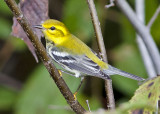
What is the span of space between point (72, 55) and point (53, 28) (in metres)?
0.32

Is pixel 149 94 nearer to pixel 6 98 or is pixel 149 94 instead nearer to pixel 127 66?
pixel 127 66

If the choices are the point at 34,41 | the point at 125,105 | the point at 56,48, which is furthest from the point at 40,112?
the point at 125,105

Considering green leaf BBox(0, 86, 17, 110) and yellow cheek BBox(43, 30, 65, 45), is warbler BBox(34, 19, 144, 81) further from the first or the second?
green leaf BBox(0, 86, 17, 110)

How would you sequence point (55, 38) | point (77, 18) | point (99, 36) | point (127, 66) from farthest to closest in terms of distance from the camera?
point (127, 66)
point (77, 18)
point (55, 38)
point (99, 36)

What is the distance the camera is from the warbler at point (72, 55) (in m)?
2.76

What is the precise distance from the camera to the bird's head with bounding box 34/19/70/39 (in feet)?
9.41

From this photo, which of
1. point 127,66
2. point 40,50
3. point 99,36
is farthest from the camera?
point 127,66

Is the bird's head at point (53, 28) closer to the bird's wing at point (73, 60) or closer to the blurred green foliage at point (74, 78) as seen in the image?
the bird's wing at point (73, 60)

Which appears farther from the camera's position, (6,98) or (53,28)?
(6,98)

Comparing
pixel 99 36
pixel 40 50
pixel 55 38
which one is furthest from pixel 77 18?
pixel 40 50

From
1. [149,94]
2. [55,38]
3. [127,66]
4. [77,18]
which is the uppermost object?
[149,94]

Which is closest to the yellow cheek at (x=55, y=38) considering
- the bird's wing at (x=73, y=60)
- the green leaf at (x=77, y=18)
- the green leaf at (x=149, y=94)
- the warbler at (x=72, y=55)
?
the warbler at (x=72, y=55)

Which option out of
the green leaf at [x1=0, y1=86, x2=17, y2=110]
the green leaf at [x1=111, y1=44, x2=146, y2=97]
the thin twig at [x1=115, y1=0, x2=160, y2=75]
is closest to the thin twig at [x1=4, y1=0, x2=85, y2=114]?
the thin twig at [x1=115, y1=0, x2=160, y2=75]

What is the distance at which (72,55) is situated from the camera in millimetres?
2854
